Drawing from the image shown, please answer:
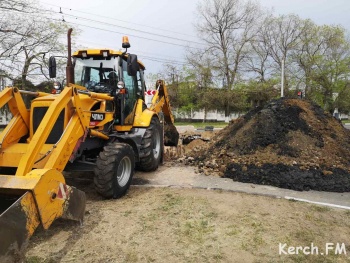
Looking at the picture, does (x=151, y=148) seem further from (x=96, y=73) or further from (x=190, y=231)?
(x=190, y=231)

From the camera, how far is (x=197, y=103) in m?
43.0

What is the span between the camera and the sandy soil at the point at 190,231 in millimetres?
3818

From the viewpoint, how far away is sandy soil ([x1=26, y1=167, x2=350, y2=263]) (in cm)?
382

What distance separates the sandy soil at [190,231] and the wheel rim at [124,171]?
0.91 ft

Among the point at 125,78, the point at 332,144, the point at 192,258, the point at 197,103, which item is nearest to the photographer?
the point at 192,258

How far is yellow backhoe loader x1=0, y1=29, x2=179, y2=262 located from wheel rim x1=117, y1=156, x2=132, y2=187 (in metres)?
0.02

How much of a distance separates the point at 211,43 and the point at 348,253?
139 feet

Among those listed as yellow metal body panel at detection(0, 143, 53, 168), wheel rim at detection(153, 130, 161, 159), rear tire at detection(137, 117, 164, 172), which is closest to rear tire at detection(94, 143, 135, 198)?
yellow metal body panel at detection(0, 143, 53, 168)

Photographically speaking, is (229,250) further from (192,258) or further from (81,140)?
(81,140)

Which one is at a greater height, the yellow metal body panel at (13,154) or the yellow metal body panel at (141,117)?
the yellow metal body panel at (141,117)

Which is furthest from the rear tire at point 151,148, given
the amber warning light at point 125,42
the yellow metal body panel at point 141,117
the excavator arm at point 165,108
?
the amber warning light at point 125,42

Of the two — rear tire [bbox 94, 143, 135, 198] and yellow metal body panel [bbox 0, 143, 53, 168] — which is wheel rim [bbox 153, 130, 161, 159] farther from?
yellow metal body panel [bbox 0, 143, 53, 168]

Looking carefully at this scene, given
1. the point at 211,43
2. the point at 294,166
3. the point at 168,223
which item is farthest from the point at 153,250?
the point at 211,43

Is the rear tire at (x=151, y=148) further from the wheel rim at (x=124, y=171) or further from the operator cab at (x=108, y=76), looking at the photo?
the wheel rim at (x=124, y=171)
